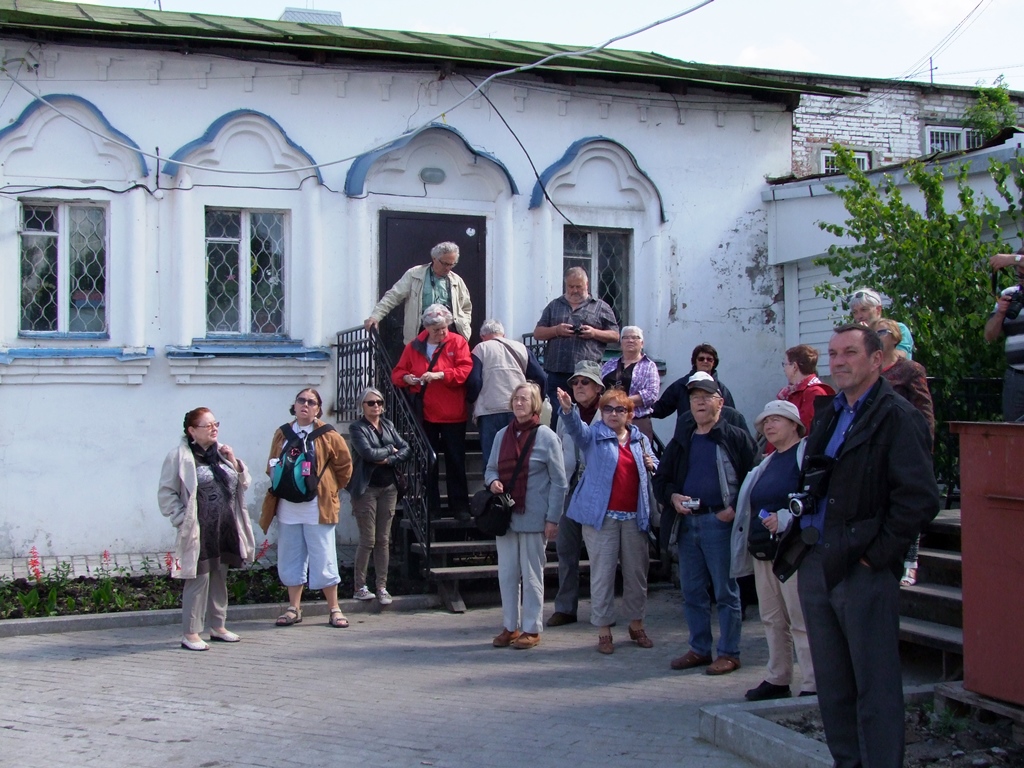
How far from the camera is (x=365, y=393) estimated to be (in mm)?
9008

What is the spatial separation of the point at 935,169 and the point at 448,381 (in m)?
4.23

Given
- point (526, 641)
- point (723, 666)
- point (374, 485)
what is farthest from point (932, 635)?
point (374, 485)

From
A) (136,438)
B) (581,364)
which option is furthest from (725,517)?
(136,438)

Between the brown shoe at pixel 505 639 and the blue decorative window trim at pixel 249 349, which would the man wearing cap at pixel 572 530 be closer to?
the brown shoe at pixel 505 639

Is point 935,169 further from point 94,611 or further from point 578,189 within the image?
point 94,611

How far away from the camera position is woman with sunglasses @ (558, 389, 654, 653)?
757 centimetres

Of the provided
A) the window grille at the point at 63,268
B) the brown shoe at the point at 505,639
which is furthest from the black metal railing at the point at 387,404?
the window grille at the point at 63,268

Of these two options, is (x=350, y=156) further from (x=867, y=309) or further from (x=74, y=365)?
(x=867, y=309)

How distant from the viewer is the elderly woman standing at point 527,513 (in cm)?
772

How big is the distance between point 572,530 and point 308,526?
6.49 feet

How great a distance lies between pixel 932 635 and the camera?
6.46 meters

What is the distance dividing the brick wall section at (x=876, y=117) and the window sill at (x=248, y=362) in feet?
35.8

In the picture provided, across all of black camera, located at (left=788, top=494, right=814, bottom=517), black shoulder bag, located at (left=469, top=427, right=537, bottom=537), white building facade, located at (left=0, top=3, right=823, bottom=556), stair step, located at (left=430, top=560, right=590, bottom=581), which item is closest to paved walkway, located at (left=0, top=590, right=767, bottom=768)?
stair step, located at (left=430, top=560, right=590, bottom=581)

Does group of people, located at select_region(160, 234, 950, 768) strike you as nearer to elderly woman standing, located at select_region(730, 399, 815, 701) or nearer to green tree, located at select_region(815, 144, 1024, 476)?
elderly woman standing, located at select_region(730, 399, 815, 701)
